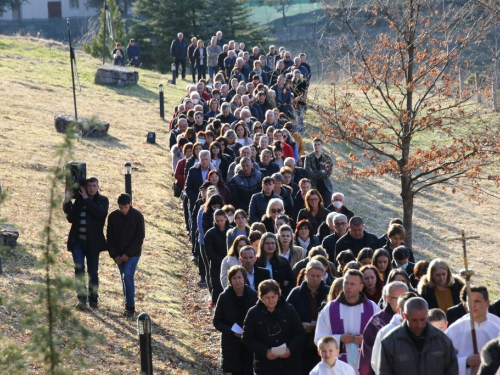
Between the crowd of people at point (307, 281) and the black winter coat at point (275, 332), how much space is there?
10 mm

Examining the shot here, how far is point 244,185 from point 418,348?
7577 mm

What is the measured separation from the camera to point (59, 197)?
197 inches

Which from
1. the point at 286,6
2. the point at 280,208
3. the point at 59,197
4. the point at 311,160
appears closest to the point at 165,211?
the point at 311,160

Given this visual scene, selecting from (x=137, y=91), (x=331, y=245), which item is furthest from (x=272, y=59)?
(x=331, y=245)

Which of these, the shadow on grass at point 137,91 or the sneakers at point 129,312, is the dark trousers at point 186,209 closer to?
the sneakers at point 129,312

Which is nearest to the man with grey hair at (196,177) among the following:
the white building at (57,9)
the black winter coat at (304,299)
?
the black winter coat at (304,299)

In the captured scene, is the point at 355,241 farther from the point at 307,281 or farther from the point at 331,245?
the point at 307,281

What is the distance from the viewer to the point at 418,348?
7215 millimetres

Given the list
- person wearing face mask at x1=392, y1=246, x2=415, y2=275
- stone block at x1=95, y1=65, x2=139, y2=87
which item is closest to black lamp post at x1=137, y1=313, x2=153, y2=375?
person wearing face mask at x1=392, y1=246, x2=415, y2=275

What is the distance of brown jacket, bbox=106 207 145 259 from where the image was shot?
1142 centimetres

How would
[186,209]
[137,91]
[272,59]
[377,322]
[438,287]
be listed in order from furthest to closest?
[137,91] < [272,59] < [186,209] < [438,287] < [377,322]

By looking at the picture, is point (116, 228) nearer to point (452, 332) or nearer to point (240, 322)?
point (240, 322)

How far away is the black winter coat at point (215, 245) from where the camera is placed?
12093 millimetres

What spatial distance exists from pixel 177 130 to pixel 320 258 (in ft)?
35.0
